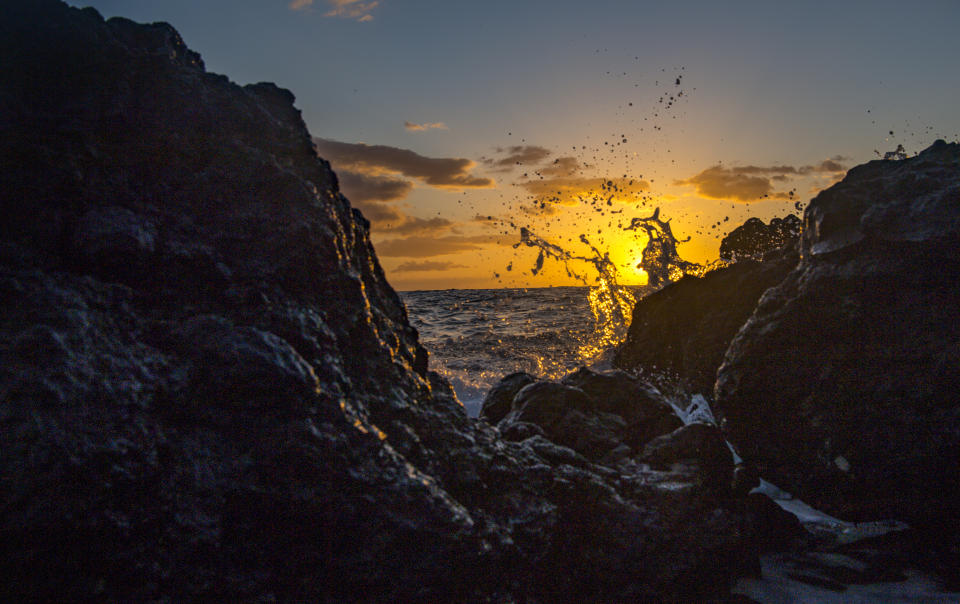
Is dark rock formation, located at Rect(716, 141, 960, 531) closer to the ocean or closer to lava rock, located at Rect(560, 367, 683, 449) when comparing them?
lava rock, located at Rect(560, 367, 683, 449)

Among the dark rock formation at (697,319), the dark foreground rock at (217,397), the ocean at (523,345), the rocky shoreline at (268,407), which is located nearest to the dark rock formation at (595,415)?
the rocky shoreline at (268,407)

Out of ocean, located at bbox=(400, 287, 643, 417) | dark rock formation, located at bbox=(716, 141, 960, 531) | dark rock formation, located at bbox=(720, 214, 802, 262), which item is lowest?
ocean, located at bbox=(400, 287, 643, 417)

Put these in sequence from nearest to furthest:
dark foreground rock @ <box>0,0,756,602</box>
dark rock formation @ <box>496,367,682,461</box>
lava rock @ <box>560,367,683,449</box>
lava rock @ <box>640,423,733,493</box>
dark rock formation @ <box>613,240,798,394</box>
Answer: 1. dark foreground rock @ <box>0,0,756,602</box>
2. lava rock @ <box>640,423,733,493</box>
3. dark rock formation @ <box>496,367,682,461</box>
4. lava rock @ <box>560,367,683,449</box>
5. dark rock formation @ <box>613,240,798,394</box>

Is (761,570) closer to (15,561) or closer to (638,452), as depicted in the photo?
(638,452)

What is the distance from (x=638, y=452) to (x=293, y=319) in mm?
2655

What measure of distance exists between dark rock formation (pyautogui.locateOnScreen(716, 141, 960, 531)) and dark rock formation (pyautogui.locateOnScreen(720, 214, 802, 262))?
411 centimetres

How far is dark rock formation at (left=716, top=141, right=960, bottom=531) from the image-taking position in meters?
3.24

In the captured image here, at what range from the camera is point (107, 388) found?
1712mm

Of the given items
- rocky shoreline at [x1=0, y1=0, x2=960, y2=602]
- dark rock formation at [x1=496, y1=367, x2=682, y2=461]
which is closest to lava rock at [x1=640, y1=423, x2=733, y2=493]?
rocky shoreline at [x1=0, y1=0, x2=960, y2=602]

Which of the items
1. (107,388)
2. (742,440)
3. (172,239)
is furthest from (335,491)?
(742,440)

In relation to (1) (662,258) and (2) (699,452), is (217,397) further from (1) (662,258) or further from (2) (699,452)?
(1) (662,258)

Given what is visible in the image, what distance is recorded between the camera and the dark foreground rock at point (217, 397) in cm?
160

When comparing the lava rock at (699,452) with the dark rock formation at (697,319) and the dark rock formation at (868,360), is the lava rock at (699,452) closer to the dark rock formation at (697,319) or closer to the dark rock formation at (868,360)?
the dark rock formation at (868,360)

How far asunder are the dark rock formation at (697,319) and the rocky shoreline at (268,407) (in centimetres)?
186
